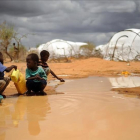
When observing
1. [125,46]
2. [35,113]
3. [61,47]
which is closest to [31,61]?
[35,113]

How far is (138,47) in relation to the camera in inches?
649

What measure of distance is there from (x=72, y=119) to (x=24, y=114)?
69cm

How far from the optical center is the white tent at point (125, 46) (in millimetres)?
16312

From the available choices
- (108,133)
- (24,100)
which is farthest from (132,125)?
(24,100)

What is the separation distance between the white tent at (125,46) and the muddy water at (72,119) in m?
13.1

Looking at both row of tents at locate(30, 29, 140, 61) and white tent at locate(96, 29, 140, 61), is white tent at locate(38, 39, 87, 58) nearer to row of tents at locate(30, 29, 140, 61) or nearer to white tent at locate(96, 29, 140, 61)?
row of tents at locate(30, 29, 140, 61)

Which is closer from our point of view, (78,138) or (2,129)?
(78,138)

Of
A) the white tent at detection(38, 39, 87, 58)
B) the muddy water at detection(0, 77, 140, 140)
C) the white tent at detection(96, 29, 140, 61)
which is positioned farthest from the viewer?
the white tent at detection(38, 39, 87, 58)

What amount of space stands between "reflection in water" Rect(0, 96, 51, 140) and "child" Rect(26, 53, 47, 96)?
55cm

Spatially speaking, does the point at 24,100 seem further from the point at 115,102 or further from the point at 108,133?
the point at 108,133

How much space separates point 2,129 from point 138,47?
1547cm

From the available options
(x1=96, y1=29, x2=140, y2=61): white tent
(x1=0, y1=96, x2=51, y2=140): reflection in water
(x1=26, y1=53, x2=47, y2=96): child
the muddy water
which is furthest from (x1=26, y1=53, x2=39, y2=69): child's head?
(x1=96, y1=29, x2=140, y2=61): white tent

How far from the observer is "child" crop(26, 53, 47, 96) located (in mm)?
4258

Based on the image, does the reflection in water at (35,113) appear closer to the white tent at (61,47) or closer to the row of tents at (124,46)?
the row of tents at (124,46)
